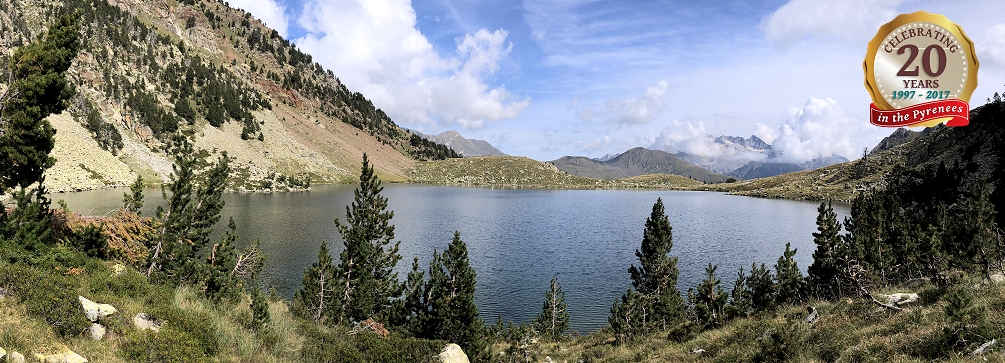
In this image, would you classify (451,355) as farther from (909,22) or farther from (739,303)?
(909,22)

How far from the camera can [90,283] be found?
1347 cm

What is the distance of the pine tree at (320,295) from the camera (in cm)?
2359

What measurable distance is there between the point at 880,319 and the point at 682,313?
1976cm

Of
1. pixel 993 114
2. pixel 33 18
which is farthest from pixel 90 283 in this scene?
pixel 33 18

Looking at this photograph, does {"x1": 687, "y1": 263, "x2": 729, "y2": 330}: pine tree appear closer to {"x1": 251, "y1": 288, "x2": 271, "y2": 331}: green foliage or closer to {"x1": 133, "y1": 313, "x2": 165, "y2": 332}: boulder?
{"x1": 251, "y1": 288, "x2": 271, "y2": 331}: green foliage

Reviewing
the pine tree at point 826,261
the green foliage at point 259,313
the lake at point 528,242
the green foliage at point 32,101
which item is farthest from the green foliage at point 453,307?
the pine tree at point 826,261

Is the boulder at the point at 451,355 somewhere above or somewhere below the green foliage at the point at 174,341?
below

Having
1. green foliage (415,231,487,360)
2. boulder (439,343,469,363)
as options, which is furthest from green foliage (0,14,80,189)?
green foliage (415,231,487,360)

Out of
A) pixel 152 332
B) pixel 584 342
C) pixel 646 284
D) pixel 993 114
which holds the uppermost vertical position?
pixel 993 114

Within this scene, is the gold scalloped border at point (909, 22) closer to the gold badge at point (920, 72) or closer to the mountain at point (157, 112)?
the gold badge at point (920, 72)

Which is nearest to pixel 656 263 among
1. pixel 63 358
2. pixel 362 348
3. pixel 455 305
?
pixel 455 305

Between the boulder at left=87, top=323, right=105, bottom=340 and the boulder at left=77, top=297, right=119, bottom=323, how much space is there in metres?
0.26

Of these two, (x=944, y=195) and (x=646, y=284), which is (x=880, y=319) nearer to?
(x=646, y=284)

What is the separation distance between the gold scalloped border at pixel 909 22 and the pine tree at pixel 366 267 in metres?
25.5
